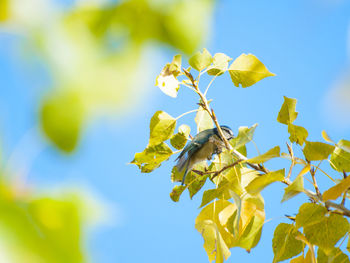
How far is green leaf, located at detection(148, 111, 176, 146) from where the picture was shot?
0.67m

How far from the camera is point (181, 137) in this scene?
706 mm

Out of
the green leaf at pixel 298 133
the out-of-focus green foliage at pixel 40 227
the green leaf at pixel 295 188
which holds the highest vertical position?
the green leaf at pixel 298 133

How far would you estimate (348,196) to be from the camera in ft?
2.02

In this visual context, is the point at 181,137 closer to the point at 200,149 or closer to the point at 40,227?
the point at 200,149

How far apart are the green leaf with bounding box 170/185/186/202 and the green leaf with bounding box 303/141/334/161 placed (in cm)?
26

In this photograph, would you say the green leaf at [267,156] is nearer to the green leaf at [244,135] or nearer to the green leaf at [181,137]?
the green leaf at [244,135]

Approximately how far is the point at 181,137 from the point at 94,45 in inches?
21.3

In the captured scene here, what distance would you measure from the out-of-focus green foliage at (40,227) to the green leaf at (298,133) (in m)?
0.53

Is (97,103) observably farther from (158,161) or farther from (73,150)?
(158,161)

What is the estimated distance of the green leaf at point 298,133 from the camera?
63 cm

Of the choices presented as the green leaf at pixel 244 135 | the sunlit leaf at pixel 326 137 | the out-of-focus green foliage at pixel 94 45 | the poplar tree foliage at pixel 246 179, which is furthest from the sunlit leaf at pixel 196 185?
the out-of-focus green foliage at pixel 94 45

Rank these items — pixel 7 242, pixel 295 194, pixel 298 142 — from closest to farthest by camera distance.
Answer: pixel 7 242
pixel 295 194
pixel 298 142

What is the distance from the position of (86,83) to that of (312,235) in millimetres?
559

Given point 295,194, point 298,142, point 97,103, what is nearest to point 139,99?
point 97,103
